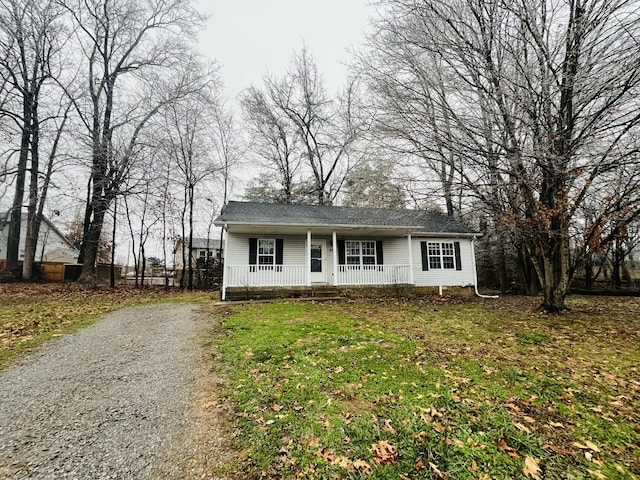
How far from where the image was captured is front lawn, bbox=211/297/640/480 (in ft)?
7.73

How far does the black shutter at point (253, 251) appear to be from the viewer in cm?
1195

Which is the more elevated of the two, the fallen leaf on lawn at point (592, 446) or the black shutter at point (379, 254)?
the black shutter at point (379, 254)

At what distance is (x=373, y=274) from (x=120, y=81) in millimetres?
18228

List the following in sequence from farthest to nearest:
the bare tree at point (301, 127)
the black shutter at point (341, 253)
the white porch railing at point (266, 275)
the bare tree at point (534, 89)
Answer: the bare tree at point (301, 127)
the black shutter at point (341, 253)
the white porch railing at point (266, 275)
the bare tree at point (534, 89)

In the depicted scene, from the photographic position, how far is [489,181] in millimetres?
7594

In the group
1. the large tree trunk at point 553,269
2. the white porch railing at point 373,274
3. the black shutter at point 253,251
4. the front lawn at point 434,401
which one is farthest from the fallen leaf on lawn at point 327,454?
the black shutter at point 253,251

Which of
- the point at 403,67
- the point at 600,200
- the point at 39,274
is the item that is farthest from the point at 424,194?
the point at 39,274

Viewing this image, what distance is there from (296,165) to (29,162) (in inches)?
615

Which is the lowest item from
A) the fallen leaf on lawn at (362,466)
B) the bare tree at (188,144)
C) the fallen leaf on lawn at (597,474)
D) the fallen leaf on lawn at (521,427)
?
the fallen leaf on lawn at (597,474)

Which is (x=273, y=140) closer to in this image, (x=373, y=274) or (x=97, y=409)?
(x=373, y=274)

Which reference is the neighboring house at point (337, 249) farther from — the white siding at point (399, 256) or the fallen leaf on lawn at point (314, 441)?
the fallen leaf on lawn at point (314, 441)

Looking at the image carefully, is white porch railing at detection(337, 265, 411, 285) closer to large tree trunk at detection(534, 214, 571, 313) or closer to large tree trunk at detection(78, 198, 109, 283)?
large tree trunk at detection(534, 214, 571, 313)

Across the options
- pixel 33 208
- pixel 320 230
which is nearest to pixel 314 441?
pixel 320 230

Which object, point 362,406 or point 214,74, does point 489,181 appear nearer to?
point 362,406
